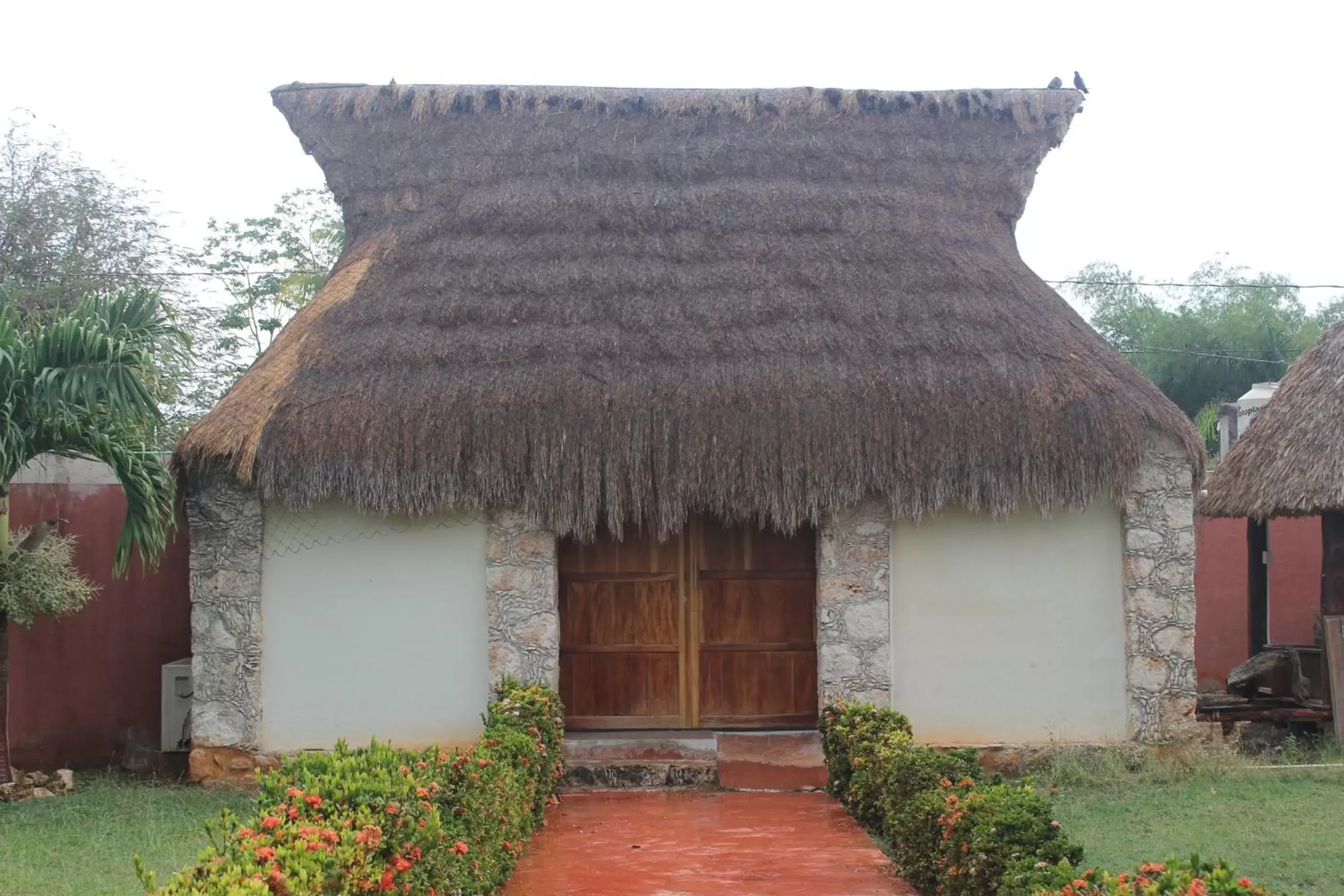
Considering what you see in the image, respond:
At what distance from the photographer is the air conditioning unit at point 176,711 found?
32.6 ft

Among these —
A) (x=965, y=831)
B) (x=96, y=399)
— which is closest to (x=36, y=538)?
(x=96, y=399)

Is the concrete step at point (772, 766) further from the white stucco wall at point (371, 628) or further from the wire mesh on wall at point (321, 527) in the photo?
the wire mesh on wall at point (321, 527)

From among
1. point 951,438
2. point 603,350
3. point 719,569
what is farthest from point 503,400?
point 951,438

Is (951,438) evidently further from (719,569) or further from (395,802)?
(395,802)

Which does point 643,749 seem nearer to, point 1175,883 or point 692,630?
point 692,630

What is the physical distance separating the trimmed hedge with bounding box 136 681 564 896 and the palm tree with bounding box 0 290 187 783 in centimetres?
233

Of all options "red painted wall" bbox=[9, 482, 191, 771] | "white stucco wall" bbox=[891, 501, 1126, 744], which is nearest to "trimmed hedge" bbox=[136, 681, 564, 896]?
"white stucco wall" bbox=[891, 501, 1126, 744]

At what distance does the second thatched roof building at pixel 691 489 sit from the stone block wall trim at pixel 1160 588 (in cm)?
2

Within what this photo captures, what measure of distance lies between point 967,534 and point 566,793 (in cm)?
331

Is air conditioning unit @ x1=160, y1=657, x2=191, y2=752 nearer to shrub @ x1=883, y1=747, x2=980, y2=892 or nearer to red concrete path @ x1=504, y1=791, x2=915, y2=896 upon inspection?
red concrete path @ x1=504, y1=791, x2=915, y2=896

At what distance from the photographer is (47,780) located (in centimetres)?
888

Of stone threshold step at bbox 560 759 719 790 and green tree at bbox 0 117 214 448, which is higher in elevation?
green tree at bbox 0 117 214 448

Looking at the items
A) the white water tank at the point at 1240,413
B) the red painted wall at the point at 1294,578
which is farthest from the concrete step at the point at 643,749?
the white water tank at the point at 1240,413

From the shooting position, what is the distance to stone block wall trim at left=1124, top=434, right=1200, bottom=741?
9148 millimetres
